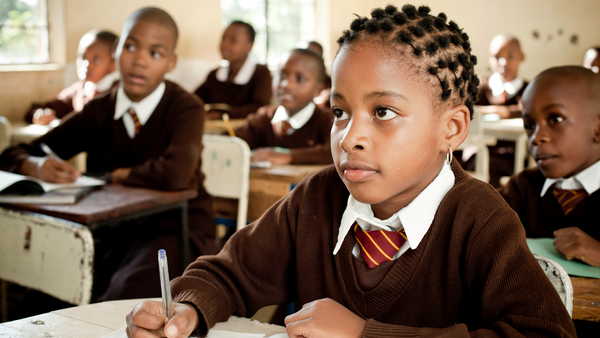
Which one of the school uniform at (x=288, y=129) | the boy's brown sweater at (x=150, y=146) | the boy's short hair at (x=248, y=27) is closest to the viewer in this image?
the boy's brown sweater at (x=150, y=146)

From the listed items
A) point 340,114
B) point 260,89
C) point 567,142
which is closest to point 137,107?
point 340,114

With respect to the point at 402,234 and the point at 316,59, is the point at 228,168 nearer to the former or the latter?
the point at 316,59

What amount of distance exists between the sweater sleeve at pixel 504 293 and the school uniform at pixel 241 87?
434 cm

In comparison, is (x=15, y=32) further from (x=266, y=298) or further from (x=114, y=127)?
(x=266, y=298)

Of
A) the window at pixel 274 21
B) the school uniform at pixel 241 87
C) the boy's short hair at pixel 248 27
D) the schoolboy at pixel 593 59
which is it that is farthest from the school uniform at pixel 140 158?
the schoolboy at pixel 593 59

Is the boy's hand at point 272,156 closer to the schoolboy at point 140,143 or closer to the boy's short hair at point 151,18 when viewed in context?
the schoolboy at point 140,143

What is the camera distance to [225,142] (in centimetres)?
230

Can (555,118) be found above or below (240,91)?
above

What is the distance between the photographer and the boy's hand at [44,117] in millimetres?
3877

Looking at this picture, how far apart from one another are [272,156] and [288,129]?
1.56 feet

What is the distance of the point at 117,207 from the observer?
154 centimetres

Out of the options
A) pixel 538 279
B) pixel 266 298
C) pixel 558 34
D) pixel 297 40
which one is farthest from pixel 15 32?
pixel 558 34

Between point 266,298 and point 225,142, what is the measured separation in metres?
1.35

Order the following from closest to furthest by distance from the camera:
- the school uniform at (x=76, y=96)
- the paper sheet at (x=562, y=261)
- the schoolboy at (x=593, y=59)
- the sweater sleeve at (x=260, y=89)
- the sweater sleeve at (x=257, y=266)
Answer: the sweater sleeve at (x=257, y=266), the paper sheet at (x=562, y=261), the school uniform at (x=76, y=96), the sweater sleeve at (x=260, y=89), the schoolboy at (x=593, y=59)
